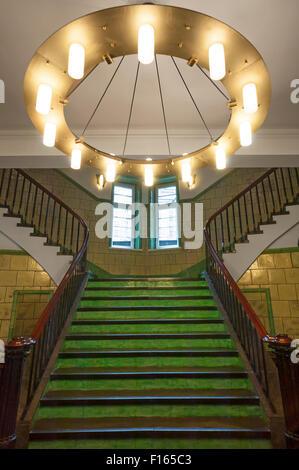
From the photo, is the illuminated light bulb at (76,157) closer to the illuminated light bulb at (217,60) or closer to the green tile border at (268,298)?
the illuminated light bulb at (217,60)

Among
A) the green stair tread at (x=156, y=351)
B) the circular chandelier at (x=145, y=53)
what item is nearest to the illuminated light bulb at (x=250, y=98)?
the circular chandelier at (x=145, y=53)

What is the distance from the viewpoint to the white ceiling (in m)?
3.28

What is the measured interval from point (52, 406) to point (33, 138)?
3829mm

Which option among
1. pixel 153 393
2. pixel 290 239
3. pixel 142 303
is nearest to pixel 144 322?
pixel 142 303

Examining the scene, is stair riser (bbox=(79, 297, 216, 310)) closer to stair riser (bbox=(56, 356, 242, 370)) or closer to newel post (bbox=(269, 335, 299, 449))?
stair riser (bbox=(56, 356, 242, 370))

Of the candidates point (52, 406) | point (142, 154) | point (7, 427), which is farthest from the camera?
point (142, 154)

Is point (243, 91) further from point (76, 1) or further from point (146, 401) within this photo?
point (146, 401)

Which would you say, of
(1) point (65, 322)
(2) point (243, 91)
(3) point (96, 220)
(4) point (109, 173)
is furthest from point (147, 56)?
(3) point (96, 220)

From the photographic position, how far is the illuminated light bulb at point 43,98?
94.5 inches

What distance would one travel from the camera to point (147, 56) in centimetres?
203

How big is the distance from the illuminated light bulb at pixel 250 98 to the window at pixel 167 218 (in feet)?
18.5

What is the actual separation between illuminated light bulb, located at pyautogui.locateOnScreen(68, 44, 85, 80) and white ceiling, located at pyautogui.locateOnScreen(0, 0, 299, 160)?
147cm

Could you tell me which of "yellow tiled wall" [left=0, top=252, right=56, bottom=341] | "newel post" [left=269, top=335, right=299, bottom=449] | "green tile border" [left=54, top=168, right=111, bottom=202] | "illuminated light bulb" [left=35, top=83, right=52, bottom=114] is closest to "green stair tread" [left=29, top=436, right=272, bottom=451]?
"newel post" [left=269, top=335, right=299, bottom=449]

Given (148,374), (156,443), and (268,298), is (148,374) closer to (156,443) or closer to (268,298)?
(156,443)
